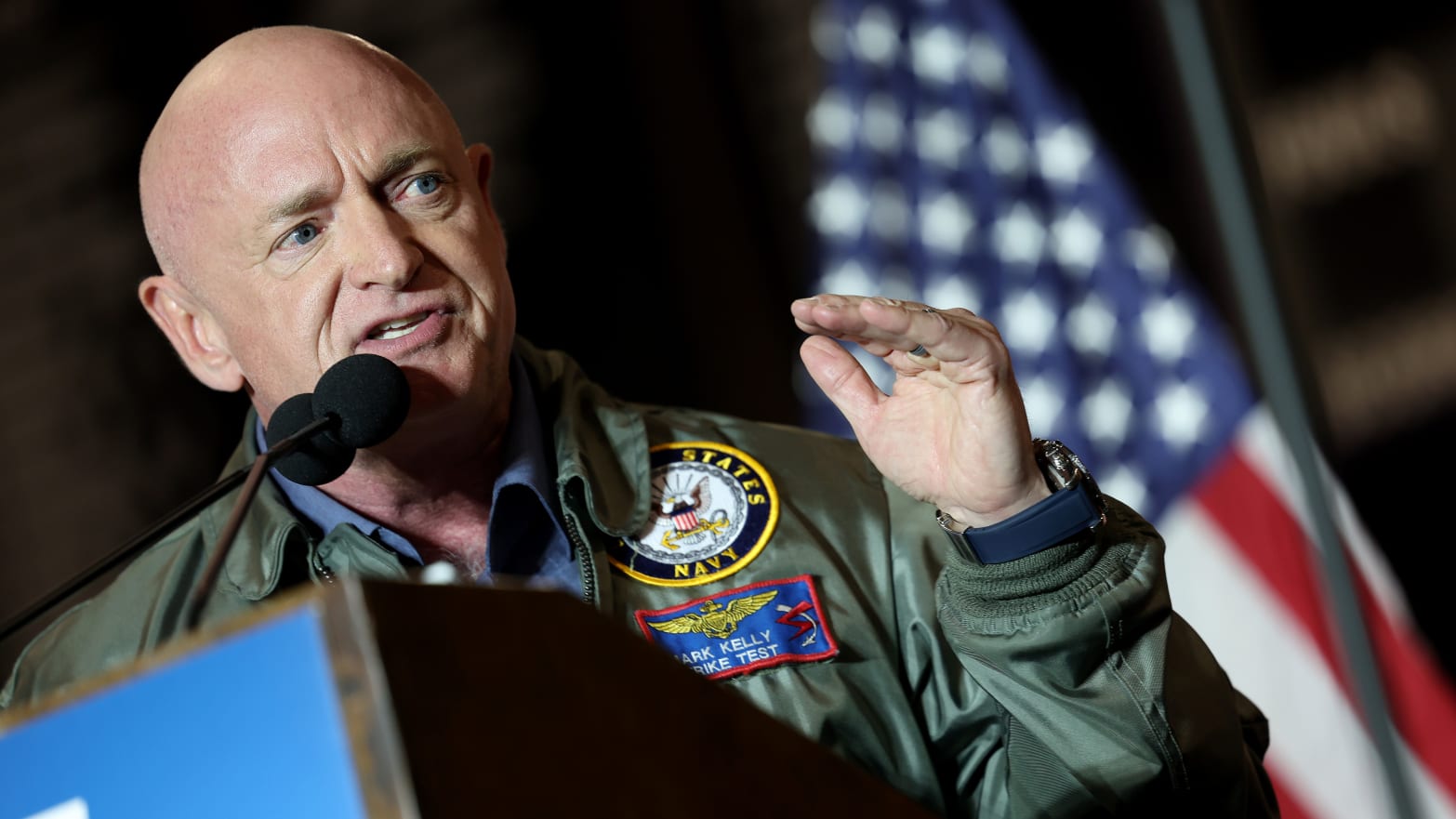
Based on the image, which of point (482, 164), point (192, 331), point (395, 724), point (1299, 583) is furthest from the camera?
point (1299, 583)

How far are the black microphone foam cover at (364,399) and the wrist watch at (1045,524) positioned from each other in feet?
1.62

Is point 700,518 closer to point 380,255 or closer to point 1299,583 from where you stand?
point 380,255

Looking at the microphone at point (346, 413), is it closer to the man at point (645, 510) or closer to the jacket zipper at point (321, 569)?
the man at point (645, 510)

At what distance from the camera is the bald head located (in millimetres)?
1545

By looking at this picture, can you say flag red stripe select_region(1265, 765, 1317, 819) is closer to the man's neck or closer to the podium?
the man's neck

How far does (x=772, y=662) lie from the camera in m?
1.47

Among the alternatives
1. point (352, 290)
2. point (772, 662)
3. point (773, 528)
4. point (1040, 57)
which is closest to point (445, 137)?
point (352, 290)

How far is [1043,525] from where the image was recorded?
49.0 inches

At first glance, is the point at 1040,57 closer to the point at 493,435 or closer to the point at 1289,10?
the point at 1289,10

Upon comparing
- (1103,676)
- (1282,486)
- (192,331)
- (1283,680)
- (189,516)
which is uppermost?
(192,331)

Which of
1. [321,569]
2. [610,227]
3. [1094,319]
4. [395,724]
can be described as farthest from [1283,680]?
[395,724]

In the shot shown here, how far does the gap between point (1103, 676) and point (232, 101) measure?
106 cm

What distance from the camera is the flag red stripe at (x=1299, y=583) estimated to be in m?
2.66

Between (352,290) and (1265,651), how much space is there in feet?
6.02
